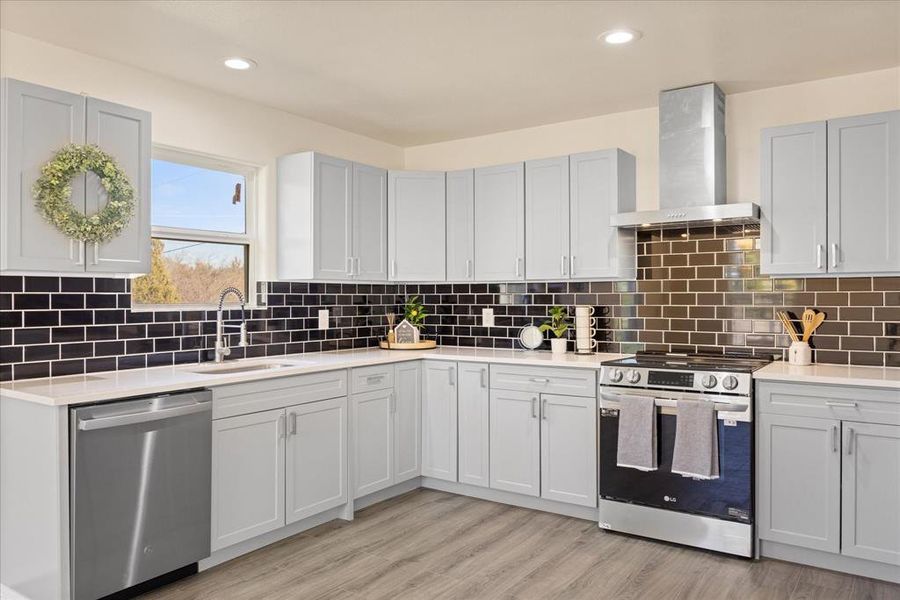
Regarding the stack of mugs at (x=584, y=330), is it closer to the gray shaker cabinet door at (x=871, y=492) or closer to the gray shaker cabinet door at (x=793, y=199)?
the gray shaker cabinet door at (x=793, y=199)

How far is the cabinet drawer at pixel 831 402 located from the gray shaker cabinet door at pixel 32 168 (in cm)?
329

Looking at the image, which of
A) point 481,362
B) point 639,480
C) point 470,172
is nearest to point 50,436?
point 481,362

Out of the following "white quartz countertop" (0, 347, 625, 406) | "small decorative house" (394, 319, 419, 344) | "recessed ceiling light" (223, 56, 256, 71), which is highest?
"recessed ceiling light" (223, 56, 256, 71)

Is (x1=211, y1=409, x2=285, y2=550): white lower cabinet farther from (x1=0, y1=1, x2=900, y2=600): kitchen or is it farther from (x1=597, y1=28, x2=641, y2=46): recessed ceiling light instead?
(x1=597, y1=28, x2=641, y2=46): recessed ceiling light

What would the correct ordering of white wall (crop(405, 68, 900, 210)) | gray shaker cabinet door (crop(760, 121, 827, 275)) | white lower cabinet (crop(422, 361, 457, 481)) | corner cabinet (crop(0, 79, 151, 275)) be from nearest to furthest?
corner cabinet (crop(0, 79, 151, 275)), gray shaker cabinet door (crop(760, 121, 827, 275)), white wall (crop(405, 68, 900, 210)), white lower cabinet (crop(422, 361, 457, 481))

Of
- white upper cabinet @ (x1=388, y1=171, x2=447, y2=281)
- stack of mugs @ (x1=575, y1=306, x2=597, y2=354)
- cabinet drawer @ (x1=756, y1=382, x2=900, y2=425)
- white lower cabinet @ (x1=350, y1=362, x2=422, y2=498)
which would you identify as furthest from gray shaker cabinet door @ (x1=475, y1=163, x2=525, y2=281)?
cabinet drawer @ (x1=756, y1=382, x2=900, y2=425)

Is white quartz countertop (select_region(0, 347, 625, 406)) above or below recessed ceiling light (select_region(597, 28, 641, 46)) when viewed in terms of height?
below

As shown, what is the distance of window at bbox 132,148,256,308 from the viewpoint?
145 inches

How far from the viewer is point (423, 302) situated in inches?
209

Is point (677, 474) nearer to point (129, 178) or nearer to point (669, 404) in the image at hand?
point (669, 404)

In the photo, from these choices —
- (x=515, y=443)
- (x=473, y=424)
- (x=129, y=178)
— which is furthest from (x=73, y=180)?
(x=515, y=443)

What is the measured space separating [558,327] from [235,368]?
2.11m

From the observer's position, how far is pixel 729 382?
330 cm

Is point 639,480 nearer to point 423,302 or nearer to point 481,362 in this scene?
point 481,362
